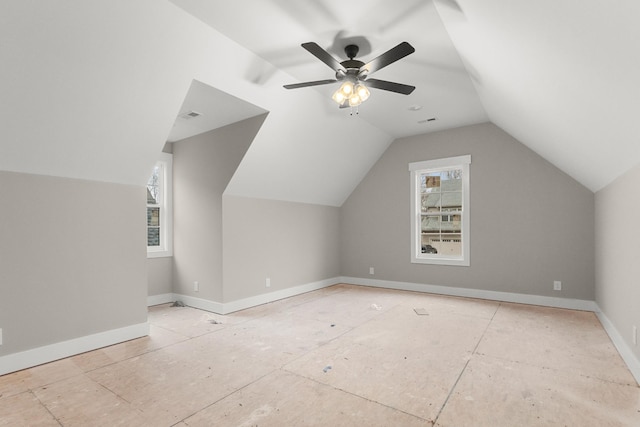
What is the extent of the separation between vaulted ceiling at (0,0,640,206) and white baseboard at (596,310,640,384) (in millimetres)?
1528

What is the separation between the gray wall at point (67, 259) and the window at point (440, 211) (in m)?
4.36

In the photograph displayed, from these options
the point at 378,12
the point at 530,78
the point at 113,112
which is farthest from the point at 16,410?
the point at 530,78

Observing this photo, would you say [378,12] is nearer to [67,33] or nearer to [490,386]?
[67,33]

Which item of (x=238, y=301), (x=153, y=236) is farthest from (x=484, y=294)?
(x=153, y=236)

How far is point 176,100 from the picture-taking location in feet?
10.3

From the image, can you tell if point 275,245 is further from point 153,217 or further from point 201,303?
point 153,217

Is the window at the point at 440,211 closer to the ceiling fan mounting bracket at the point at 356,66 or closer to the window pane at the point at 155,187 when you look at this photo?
the ceiling fan mounting bracket at the point at 356,66

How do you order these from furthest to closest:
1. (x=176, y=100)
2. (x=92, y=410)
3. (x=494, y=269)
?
1. (x=494, y=269)
2. (x=176, y=100)
3. (x=92, y=410)

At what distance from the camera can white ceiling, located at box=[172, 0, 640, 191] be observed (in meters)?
1.63

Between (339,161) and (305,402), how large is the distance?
4048mm

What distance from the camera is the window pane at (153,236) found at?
5.07 m

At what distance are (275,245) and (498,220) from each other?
3.54m

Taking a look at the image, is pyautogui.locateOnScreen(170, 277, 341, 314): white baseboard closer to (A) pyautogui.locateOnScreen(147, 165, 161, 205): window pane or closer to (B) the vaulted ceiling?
(A) pyautogui.locateOnScreen(147, 165, 161, 205): window pane

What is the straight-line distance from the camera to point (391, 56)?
2590 millimetres
